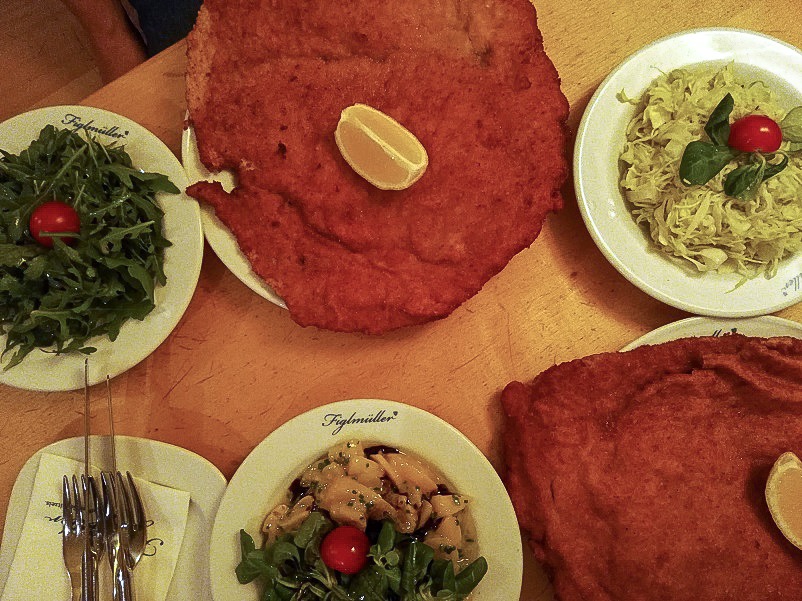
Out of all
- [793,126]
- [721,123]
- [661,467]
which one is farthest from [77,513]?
[793,126]

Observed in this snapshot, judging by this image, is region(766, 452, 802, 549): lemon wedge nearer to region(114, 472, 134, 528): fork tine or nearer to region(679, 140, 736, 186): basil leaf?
region(679, 140, 736, 186): basil leaf

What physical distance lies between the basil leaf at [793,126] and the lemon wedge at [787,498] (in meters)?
1.00

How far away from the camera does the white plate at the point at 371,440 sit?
5.92 feet

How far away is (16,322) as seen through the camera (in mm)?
1782

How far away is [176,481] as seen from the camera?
1879mm

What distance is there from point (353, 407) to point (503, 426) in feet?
1.69

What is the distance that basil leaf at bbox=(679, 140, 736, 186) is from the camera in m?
1.87

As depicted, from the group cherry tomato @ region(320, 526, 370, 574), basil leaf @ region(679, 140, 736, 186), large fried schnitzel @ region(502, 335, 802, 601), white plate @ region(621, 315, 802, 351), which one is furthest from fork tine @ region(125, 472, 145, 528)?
basil leaf @ region(679, 140, 736, 186)

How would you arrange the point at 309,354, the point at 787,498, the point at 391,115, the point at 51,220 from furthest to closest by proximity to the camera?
the point at 309,354 < the point at 391,115 < the point at 787,498 < the point at 51,220

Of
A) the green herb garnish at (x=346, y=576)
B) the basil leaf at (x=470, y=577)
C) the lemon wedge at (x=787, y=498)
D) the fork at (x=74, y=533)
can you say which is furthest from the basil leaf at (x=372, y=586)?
the lemon wedge at (x=787, y=498)

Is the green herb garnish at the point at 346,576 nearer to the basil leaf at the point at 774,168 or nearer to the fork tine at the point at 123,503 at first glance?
the fork tine at the point at 123,503

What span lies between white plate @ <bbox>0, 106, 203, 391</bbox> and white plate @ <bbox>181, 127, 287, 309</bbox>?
0.12ft

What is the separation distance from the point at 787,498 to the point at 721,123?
1.13 meters

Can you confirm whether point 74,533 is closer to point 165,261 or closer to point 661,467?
point 165,261
